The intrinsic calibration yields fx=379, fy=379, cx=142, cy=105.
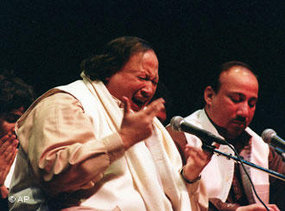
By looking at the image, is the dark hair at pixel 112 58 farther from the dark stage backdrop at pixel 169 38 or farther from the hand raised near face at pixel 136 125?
the dark stage backdrop at pixel 169 38

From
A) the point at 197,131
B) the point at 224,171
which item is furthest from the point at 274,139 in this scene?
the point at 224,171

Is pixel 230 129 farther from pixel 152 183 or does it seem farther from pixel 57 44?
pixel 57 44

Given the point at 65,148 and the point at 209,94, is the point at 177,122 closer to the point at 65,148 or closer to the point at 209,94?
the point at 65,148

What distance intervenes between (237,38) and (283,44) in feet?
1.81

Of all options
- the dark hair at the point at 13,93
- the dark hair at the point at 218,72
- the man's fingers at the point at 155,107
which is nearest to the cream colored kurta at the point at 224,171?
the dark hair at the point at 218,72

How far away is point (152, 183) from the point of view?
83.3 inches

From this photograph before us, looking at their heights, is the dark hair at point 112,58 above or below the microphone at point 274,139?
above

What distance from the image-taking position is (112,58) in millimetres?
2568

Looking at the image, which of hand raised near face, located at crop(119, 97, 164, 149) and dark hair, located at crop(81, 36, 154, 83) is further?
dark hair, located at crop(81, 36, 154, 83)

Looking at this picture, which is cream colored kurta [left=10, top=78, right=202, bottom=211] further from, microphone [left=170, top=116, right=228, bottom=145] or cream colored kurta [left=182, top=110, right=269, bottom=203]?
cream colored kurta [left=182, top=110, right=269, bottom=203]

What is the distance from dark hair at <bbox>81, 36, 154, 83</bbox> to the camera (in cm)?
253

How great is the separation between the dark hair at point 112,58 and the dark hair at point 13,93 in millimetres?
774

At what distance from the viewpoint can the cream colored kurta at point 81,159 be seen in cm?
180

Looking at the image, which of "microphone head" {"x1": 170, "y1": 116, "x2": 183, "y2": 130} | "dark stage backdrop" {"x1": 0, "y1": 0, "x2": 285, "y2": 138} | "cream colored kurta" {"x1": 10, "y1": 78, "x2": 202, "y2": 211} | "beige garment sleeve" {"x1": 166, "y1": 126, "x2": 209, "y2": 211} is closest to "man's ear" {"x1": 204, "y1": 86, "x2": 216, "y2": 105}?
"dark stage backdrop" {"x1": 0, "y1": 0, "x2": 285, "y2": 138}
